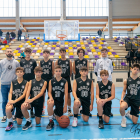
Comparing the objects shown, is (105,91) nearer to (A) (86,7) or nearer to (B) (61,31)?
(B) (61,31)

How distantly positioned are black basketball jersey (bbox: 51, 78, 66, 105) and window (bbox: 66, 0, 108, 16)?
56.8ft

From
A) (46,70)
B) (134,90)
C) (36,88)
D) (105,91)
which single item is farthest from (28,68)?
(134,90)

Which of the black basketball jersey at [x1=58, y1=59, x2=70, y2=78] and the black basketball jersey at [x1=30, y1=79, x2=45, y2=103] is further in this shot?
the black basketball jersey at [x1=58, y1=59, x2=70, y2=78]

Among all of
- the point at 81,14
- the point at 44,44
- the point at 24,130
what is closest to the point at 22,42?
the point at 44,44

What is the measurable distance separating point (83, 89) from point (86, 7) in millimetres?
18291

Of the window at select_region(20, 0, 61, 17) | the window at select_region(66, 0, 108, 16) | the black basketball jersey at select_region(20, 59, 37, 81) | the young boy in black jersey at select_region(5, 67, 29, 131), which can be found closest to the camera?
the young boy in black jersey at select_region(5, 67, 29, 131)

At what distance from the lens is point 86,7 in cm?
1978

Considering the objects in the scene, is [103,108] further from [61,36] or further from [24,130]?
[61,36]

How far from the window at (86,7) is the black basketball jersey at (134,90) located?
57.1 ft

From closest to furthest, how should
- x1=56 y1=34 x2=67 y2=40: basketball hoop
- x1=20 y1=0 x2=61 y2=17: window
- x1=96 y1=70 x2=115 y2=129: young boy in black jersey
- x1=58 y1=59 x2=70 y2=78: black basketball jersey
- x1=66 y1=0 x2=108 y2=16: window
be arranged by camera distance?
x1=96 y1=70 x2=115 y2=129: young boy in black jersey, x1=58 y1=59 x2=70 y2=78: black basketball jersey, x1=56 y1=34 x2=67 y2=40: basketball hoop, x1=66 y1=0 x2=108 y2=16: window, x1=20 y1=0 x2=61 y2=17: window

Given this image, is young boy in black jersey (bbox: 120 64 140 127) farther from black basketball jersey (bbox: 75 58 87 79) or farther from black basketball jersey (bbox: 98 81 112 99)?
black basketball jersey (bbox: 75 58 87 79)

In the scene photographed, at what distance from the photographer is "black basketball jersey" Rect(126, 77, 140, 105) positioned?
364 cm

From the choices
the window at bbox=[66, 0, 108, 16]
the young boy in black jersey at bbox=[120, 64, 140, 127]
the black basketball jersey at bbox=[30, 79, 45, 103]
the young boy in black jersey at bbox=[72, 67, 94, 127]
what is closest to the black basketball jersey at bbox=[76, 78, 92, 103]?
the young boy in black jersey at bbox=[72, 67, 94, 127]

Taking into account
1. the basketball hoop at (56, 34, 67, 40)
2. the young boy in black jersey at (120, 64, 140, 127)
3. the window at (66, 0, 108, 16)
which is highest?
the window at (66, 0, 108, 16)
